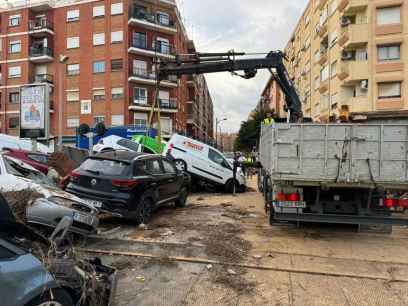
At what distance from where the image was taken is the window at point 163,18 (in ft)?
122

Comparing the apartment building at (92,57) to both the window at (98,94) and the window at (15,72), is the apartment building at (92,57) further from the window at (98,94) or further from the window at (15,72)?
the window at (15,72)

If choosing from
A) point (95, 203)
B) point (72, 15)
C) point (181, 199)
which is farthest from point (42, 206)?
point (72, 15)

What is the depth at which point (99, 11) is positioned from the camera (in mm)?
35750

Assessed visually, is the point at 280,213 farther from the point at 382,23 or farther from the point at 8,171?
the point at 382,23

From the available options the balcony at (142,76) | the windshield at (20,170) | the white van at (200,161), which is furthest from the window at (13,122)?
the windshield at (20,170)

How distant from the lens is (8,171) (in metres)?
6.57

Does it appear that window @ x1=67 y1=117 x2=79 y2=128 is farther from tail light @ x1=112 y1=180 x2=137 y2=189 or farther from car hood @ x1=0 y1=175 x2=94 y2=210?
tail light @ x1=112 y1=180 x2=137 y2=189

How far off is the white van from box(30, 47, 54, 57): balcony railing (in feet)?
100

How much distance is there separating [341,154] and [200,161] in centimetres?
819

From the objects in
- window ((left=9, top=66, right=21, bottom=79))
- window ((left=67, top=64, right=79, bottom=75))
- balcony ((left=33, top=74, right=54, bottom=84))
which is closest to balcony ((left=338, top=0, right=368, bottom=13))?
window ((left=67, top=64, right=79, bottom=75))

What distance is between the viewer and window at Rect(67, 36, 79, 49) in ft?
120

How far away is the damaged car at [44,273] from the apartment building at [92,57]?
104ft

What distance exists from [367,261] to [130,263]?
13.3 feet

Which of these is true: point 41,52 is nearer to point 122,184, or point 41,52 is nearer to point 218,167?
point 218,167
